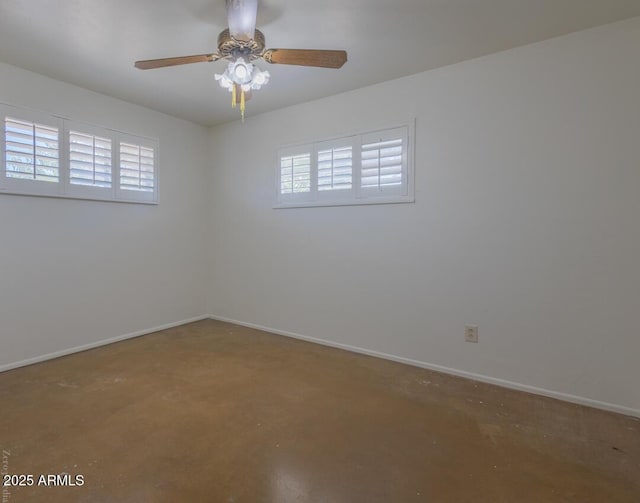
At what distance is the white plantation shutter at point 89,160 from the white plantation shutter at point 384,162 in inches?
97.9

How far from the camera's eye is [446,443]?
71.2 inches

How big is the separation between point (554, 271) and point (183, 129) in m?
4.00

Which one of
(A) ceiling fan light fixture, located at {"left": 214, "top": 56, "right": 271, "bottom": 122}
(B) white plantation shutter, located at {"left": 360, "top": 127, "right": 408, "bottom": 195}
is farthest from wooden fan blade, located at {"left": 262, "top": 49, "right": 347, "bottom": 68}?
(B) white plantation shutter, located at {"left": 360, "top": 127, "right": 408, "bottom": 195}

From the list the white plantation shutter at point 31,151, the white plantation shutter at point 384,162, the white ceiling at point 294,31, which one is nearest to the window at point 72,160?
the white plantation shutter at point 31,151

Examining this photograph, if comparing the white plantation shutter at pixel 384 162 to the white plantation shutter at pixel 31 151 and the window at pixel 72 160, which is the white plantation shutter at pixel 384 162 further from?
the white plantation shutter at pixel 31 151

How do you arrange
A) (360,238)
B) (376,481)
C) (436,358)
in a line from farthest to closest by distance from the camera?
1. (360,238)
2. (436,358)
3. (376,481)

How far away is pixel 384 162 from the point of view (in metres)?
2.98

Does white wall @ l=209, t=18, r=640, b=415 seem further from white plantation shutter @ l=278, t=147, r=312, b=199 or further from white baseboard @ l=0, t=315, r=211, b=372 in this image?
white baseboard @ l=0, t=315, r=211, b=372

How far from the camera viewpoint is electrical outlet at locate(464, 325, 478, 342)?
8.57ft

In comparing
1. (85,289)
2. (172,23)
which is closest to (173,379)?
(85,289)

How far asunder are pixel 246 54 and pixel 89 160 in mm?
2127

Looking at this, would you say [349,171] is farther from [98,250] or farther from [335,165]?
[98,250]

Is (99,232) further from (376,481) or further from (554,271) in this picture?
(554,271)

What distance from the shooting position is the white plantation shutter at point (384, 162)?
2893 mm
